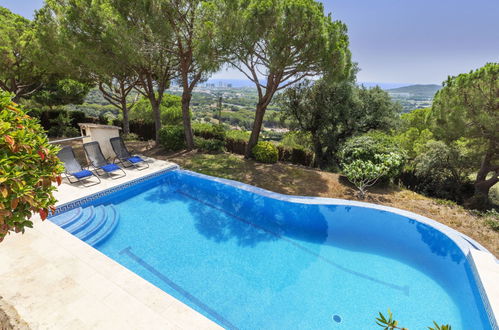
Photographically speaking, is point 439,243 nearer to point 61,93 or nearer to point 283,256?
point 283,256

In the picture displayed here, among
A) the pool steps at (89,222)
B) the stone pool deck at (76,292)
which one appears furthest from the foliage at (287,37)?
the stone pool deck at (76,292)

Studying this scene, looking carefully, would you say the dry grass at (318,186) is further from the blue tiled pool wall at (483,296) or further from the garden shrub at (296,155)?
the garden shrub at (296,155)

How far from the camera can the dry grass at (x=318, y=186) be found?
717 cm

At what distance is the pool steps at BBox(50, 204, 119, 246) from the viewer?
19.1 feet

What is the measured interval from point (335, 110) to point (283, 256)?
28.7ft

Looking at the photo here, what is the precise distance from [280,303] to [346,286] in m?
1.53

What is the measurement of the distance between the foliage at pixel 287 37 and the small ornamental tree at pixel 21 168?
7.46 metres

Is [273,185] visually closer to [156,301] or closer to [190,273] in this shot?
[190,273]

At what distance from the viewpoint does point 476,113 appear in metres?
9.45

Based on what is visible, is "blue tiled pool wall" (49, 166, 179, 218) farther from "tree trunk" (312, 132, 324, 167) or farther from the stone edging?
"tree trunk" (312, 132, 324, 167)

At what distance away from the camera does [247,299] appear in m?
4.66

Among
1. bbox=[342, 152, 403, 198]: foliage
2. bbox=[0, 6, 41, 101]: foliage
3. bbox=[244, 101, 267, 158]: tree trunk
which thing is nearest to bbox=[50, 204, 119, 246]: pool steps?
bbox=[244, 101, 267, 158]: tree trunk

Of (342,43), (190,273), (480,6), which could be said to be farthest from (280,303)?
(480,6)

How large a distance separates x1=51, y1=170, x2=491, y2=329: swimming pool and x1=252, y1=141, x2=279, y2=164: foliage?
10.4 ft
